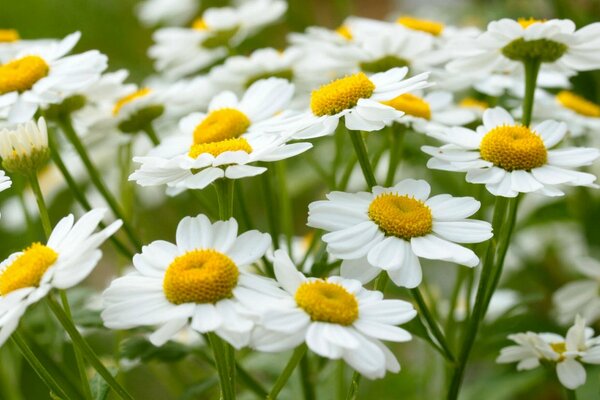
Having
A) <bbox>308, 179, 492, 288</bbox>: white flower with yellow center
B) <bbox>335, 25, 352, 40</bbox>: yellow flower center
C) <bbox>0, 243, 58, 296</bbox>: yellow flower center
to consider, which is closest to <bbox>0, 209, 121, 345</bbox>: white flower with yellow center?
<bbox>0, 243, 58, 296</bbox>: yellow flower center

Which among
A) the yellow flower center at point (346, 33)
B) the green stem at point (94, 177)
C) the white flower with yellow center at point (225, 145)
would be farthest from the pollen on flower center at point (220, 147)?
the yellow flower center at point (346, 33)

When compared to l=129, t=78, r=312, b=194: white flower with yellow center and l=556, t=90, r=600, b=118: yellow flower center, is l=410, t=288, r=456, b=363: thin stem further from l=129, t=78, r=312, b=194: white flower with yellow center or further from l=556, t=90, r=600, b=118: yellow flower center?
l=556, t=90, r=600, b=118: yellow flower center

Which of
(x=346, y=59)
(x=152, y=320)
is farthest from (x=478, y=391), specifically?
(x=152, y=320)

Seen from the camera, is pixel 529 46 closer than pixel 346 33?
Yes

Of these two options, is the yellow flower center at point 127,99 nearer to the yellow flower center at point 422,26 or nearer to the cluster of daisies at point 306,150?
the cluster of daisies at point 306,150

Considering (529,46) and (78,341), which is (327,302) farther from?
(529,46)

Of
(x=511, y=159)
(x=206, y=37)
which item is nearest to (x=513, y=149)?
(x=511, y=159)
